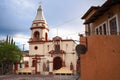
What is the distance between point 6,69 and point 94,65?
38272 mm

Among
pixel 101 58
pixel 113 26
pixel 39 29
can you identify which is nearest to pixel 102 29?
pixel 113 26

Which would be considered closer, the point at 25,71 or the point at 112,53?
the point at 112,53

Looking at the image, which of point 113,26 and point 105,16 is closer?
point 113,26

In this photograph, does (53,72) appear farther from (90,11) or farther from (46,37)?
(90,11)

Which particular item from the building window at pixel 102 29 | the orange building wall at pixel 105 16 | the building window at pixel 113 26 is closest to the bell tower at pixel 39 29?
the orange building wall at pixel 105 16

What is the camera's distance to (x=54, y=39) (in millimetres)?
49719

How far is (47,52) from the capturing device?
1954 inches

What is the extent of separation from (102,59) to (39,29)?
40622mm

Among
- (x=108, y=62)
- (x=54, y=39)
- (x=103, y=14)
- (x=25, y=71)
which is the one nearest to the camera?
(x=108, y=62)

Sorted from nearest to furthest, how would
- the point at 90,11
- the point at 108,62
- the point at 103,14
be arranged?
the point at 108,62 → the point at 103,14 → the point at 90,11

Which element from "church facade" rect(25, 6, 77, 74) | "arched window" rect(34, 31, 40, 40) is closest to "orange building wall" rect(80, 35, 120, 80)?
→ "church facade" rect(25, 6, 77, 74)

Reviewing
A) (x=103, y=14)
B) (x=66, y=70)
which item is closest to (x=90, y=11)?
(x=103, y=14)

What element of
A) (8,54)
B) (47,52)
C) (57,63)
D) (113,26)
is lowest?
(57,63)

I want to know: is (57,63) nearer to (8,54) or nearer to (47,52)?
(47,52)
